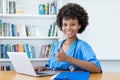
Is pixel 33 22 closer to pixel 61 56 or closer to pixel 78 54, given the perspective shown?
pixel 78 54

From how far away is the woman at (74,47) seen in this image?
193 cm

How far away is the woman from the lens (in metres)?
1.93

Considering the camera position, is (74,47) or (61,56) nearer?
(61,56)

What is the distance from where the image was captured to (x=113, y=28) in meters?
3.95

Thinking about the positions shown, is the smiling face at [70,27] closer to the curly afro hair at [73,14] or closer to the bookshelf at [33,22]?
the curly afro hair at [73,14]

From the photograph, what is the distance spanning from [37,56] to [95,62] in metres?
2.20

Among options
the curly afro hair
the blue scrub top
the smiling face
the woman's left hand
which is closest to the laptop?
the woman's left hand

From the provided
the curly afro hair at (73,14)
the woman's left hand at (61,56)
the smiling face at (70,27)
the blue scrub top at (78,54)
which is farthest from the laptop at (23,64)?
the curly afro hair at (73,14)

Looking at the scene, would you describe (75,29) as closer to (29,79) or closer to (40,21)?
(29,79)

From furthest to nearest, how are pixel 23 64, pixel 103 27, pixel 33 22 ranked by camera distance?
pixel 33 22 < pixel 103 27 < pixel 23 64

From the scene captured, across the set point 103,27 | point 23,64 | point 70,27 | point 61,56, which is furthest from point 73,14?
point 103,27

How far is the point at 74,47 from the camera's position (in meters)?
2.15

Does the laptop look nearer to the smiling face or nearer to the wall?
the smiling face

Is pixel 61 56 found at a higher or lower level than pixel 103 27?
lower
